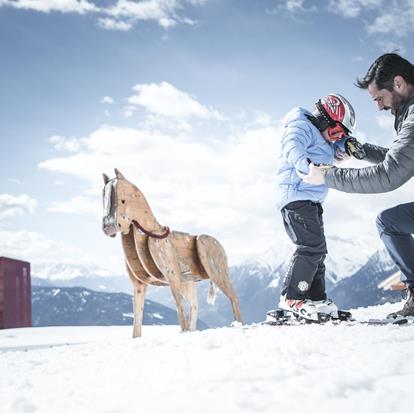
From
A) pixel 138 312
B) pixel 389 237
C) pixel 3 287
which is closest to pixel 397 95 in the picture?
pixel 389 237

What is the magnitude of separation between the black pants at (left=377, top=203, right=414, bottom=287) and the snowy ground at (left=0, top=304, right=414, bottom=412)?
112 centimetres

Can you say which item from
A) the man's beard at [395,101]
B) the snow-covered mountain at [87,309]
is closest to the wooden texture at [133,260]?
the man's beard at [395,101]

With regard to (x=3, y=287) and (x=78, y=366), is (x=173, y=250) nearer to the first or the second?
(x=78, y=366)

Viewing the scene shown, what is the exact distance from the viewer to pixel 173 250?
589 centimetres

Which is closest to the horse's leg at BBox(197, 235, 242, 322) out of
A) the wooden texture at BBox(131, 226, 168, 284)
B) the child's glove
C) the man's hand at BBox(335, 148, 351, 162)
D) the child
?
the wooden texture at BBox(131, 226, 168, 284)

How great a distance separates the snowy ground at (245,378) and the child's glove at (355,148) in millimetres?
1966

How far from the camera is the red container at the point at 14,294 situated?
50.5ft

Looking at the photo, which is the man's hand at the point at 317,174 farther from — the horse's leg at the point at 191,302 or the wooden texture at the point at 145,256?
the horse's leg at the point at 191,302

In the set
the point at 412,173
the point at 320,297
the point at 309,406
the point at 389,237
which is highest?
the point at 412,173

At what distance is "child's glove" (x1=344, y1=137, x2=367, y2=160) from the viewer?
171 inches

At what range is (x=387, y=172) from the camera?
2959 millimetres

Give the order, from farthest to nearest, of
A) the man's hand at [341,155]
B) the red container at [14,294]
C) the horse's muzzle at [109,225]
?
1. the red container at [14,294]
2. the horse's muzzle at [109,225]
3. the man's hand at [341,155]

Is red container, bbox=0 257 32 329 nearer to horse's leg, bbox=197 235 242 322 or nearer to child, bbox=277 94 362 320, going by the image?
horse's leg, bbox=197 235 242 322

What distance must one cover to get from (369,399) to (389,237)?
2.60 meters
